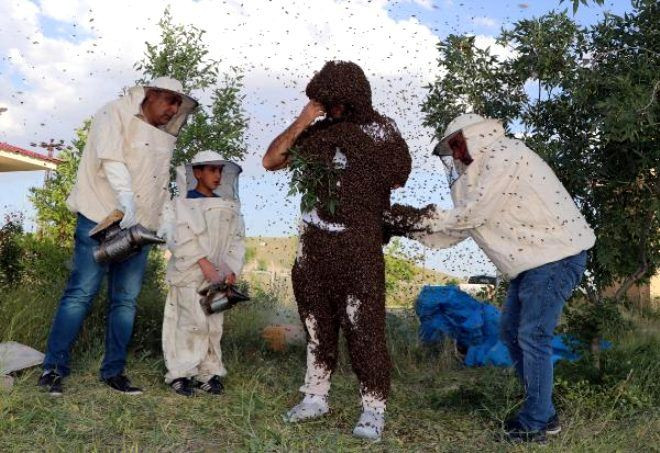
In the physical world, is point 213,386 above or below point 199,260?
below

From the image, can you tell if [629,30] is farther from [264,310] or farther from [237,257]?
[264,310]

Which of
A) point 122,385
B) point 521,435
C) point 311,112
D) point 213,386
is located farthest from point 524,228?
point 122,385

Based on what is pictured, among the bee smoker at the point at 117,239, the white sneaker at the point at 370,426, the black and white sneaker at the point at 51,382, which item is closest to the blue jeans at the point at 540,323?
the white sneaker at the point at 370,426

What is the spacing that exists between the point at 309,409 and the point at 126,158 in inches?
77.5

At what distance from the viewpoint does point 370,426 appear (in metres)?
3.86

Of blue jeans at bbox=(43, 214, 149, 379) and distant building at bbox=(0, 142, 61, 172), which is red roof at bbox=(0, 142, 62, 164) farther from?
blue jeans at bbox=(43, 214, 149, 379)

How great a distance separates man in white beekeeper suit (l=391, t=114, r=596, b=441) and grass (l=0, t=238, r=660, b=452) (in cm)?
37

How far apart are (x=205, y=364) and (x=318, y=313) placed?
4.39 feet

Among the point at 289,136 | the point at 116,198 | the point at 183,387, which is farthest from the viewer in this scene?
the point at 183,387

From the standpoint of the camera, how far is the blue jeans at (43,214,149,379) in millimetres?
4727

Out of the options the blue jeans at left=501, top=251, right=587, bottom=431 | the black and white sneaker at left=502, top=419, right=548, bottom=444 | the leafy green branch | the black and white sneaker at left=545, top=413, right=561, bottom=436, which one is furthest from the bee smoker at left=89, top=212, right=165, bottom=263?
the black and white sneaker at left=545, top=413, right=561, bottom=436

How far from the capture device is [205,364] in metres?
4.98

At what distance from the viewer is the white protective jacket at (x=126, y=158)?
4.66 meters

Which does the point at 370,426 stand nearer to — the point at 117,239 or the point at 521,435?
the point at 521,435
